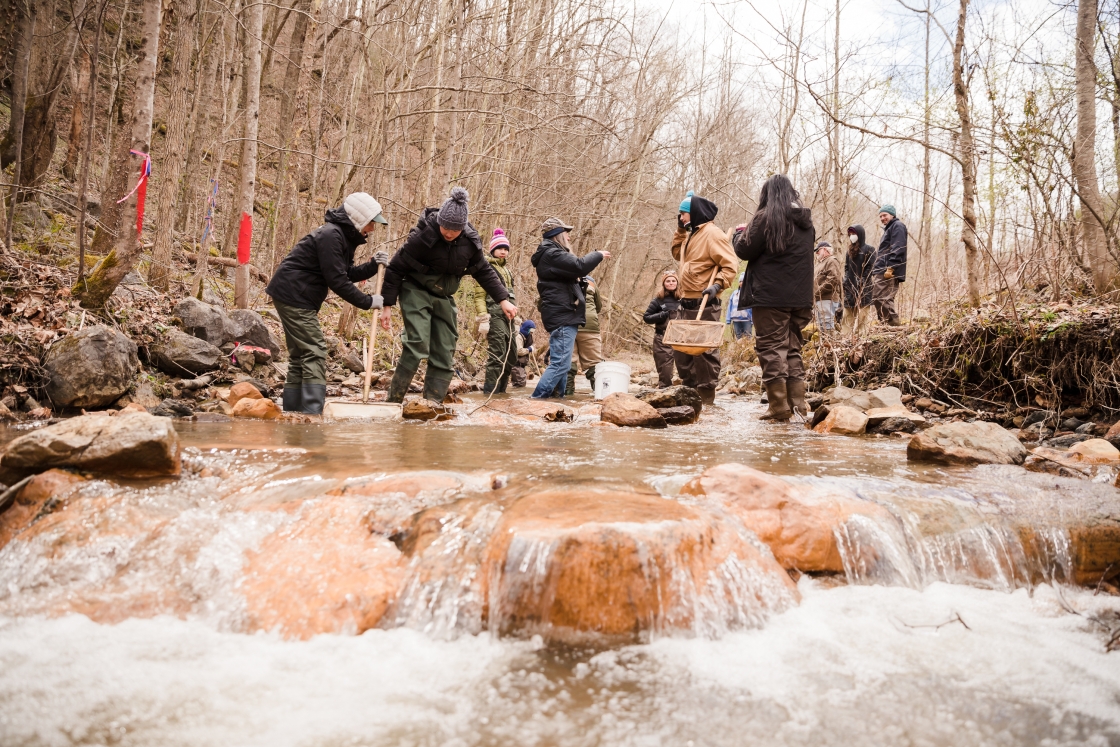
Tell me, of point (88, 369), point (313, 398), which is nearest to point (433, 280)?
point (313, 398)

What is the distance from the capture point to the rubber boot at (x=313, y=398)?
6.30 meters

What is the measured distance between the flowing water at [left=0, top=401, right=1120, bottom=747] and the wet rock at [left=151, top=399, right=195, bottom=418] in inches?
92.3

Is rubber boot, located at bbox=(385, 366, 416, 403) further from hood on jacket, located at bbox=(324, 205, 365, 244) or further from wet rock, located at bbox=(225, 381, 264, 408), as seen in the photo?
hood on jacket, located at bbox=(324, 205, 365, 244)

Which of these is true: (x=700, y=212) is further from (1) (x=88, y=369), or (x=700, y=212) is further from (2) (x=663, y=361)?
(1) (x=88, y=369)

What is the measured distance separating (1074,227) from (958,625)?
5902mm

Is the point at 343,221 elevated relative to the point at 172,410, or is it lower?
elevated

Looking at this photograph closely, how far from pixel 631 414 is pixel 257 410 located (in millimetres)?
3497

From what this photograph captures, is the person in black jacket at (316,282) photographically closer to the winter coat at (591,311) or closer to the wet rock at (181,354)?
the wet rock at (181,354)

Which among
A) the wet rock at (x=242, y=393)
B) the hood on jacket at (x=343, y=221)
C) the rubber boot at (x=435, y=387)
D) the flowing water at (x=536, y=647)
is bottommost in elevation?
the flowing water at (x=536, y=647)

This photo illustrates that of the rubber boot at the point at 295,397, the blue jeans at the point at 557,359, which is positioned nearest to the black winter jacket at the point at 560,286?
the blue jeans at the point at 557,359

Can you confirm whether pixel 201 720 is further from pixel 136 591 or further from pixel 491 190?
pixel 491 190

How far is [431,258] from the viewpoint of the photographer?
6.40 metres

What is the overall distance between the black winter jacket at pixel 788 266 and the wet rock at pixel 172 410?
5205mm

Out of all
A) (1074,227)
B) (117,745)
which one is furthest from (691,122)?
(117,745)
